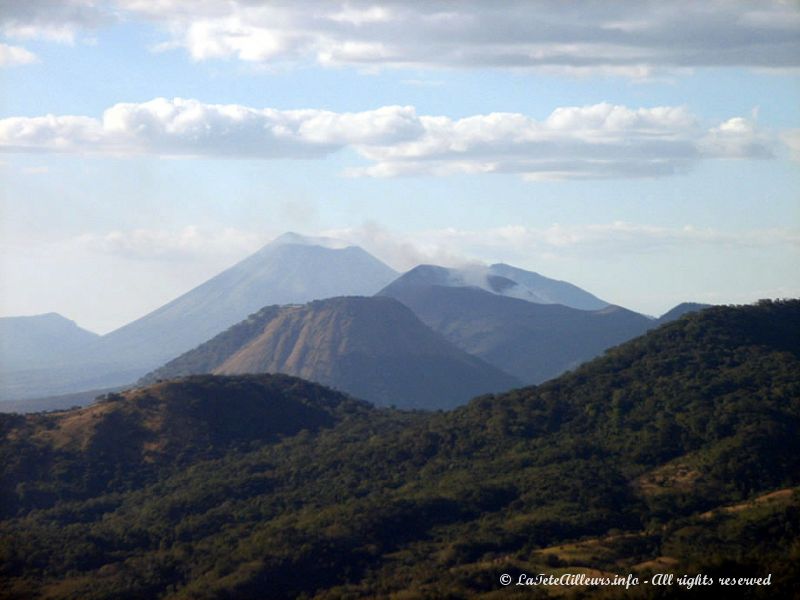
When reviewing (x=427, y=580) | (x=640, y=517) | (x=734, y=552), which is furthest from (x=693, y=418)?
(x=427, y=580)

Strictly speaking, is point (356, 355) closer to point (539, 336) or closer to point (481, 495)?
point (539, 336)

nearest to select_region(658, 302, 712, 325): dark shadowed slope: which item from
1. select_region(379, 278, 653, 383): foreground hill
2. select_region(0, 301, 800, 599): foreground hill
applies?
select_region(379, 278, 653, 383): foreground hill

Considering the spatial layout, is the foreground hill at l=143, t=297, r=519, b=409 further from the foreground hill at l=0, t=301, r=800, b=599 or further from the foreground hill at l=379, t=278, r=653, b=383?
the foreground hill at l=0, t=301, r=800, b=599

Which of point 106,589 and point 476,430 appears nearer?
point 106,589

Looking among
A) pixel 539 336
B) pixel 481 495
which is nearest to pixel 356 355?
pixel 539 336

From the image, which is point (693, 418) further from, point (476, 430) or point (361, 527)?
point (361, 527)

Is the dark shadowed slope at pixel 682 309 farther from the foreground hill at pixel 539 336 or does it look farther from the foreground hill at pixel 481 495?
the foreground hill at pixel 481 495
